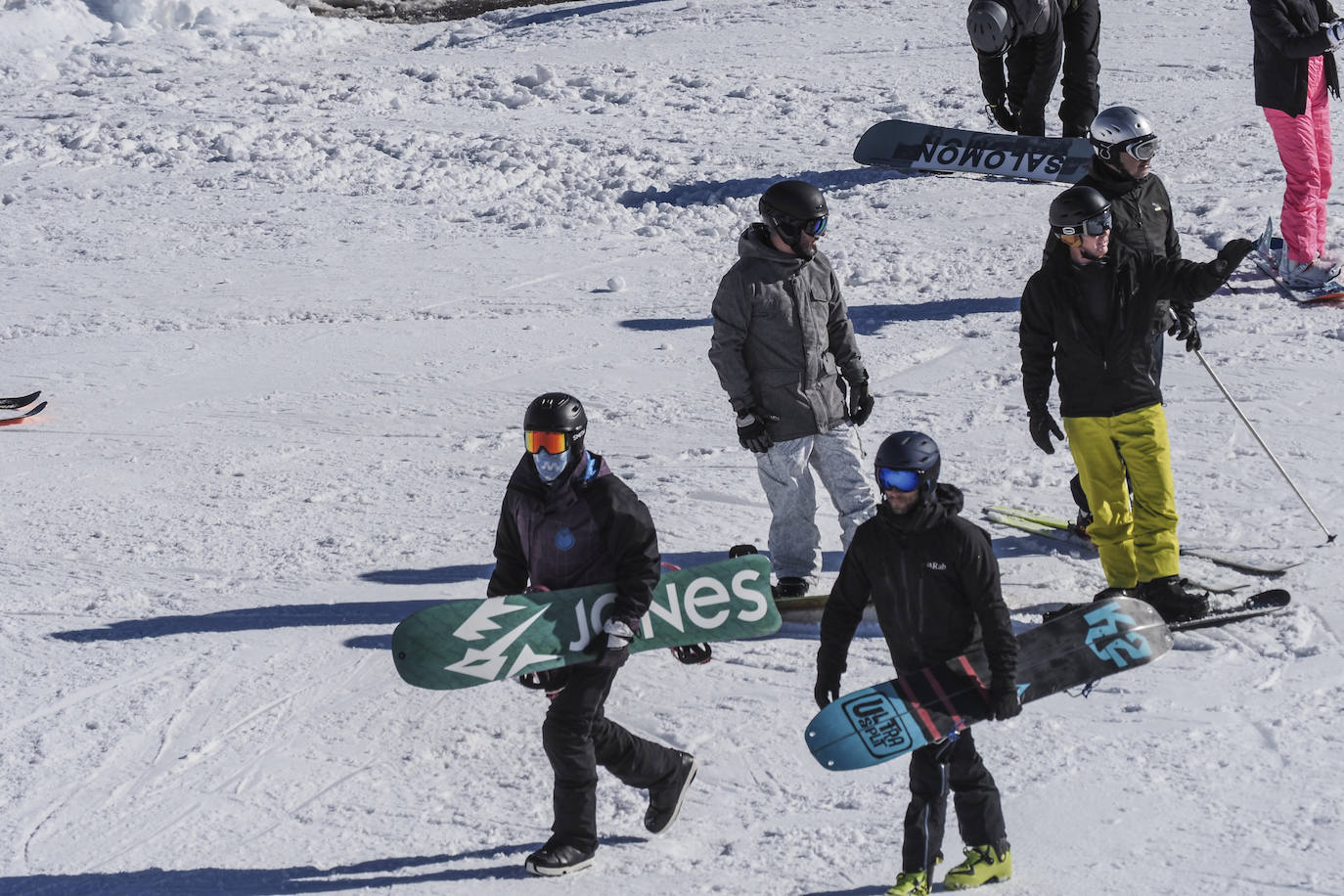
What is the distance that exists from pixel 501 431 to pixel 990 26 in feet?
18.1

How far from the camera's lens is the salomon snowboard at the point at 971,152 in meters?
12.1

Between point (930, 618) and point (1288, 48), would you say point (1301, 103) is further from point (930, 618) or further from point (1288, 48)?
point (930, 618)

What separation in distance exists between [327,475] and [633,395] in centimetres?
199

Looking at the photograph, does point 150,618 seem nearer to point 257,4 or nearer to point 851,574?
point 851,574

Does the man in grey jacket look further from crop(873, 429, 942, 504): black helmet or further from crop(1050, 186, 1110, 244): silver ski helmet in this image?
crop(873, 429, 942, 504): black helmet

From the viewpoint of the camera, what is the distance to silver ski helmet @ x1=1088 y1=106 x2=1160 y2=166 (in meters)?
6.20

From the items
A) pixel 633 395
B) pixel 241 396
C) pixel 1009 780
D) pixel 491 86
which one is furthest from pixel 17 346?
pixel 1009 780

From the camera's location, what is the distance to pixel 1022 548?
7074mm

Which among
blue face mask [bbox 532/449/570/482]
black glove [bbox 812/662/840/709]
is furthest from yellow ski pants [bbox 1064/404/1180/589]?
→ blue face mask [bbox 532/449/570/482]

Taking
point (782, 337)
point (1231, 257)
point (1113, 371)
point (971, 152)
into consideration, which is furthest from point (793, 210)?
point (971, 152)

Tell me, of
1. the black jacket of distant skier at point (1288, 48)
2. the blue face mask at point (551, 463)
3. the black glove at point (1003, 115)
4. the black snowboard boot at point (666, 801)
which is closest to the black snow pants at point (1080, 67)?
the black glove at point (1003, 115)

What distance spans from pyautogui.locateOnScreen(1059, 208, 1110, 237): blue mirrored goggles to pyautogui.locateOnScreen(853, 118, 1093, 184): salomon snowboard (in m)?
6.56

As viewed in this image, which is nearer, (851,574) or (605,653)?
(851,574)

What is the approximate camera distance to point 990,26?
11.8 m
